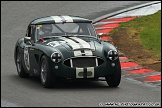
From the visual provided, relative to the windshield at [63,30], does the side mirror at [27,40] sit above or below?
below

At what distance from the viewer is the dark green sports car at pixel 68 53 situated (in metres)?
12.9

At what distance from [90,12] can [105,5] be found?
1.39 metres

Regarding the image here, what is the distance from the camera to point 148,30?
66.2ft

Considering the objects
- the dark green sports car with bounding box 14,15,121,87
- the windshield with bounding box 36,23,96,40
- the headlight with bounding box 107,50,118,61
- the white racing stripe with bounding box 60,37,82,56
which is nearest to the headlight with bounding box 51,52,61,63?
the dark green sports car with bounding box 14,15,121,87

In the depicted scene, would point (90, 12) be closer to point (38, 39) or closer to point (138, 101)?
point (38, 39)

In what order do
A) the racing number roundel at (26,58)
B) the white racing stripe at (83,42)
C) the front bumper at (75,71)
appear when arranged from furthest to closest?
the racing number roundel at (26,58) < the white racing stripe at (83,42) < the front bumper at (75,71)

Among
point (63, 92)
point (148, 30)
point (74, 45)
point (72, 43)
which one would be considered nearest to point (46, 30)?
point (72, 43)

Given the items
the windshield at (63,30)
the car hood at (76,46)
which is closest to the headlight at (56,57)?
the car hood at (76,46)

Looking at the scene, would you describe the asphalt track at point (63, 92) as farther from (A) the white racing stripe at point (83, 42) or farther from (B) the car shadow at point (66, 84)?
(A) the white racing stripe at point (83, 42)

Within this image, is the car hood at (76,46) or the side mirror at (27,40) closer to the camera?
the car hood at (76,46)

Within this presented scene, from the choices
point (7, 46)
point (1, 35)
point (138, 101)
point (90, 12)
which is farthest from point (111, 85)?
point (90, 12)

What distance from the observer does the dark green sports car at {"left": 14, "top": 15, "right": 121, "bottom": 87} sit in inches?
508

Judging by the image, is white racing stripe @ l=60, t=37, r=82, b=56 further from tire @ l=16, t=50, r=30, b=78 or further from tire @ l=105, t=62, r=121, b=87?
tire @ l=16, t=50, r=30, b=78

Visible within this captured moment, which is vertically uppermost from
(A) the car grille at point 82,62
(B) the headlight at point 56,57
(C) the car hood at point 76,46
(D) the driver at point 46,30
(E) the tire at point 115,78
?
(D) the driver at point 46,30
